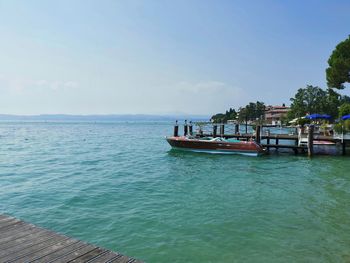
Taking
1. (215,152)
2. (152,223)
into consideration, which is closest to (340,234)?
(152,223)

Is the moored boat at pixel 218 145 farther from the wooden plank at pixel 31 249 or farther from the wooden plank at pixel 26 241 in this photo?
the wooden plank at pixel 31 249

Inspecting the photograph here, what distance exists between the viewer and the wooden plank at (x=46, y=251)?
5.20 m

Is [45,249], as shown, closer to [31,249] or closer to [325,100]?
[31,249]

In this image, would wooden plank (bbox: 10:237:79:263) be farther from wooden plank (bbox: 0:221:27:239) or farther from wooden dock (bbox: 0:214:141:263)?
wooden plank (bbox: 0:221:27:239)

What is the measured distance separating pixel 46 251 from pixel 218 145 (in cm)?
2593

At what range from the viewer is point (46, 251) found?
5492mm

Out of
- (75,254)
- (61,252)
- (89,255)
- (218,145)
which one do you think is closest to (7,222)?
(61,252)

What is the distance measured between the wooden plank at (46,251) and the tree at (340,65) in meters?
35.0

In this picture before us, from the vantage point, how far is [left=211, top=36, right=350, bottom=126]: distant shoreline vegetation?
35.0 metres

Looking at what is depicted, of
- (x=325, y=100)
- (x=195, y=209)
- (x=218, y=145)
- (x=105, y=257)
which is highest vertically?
(x=325, y=100)

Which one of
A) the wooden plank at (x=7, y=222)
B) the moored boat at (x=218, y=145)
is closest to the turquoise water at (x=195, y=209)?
the wooden plank at (x=7, y=222)

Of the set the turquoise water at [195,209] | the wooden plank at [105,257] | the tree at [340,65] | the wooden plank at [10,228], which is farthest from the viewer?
the tree at [340,65]

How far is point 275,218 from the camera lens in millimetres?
11031

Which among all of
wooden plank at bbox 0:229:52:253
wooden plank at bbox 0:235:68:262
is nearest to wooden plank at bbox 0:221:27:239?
wooden plank at bbox 0:229:52:253
